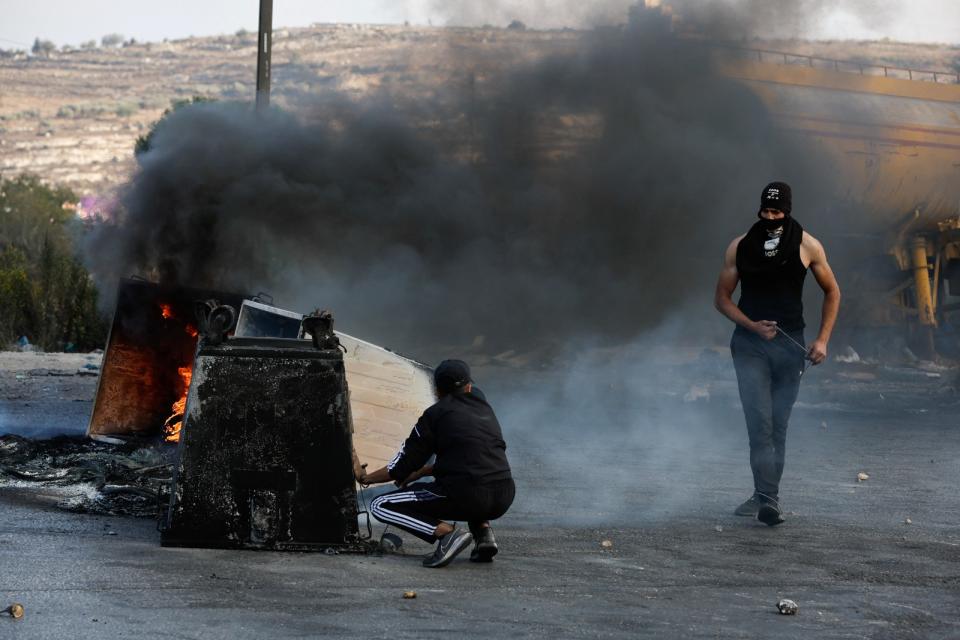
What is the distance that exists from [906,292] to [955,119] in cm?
365

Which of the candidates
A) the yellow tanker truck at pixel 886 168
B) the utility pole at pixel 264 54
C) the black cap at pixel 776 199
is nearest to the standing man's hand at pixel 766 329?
the black cap at pixel 776 199

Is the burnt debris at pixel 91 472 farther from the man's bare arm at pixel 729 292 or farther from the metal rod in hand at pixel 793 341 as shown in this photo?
the metal rod in hand at pixel 793 341

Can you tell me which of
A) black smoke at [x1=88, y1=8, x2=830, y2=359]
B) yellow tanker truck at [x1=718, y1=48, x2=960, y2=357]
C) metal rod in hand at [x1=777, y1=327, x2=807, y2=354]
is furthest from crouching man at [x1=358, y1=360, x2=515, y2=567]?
yellow tanker truck at [x1=718, y1=48, x2=960, y2=357]

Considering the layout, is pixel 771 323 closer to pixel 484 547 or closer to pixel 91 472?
pixel 484 547

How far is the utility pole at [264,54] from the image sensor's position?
1750cm

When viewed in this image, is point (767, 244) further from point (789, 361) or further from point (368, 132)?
point (368, 132)

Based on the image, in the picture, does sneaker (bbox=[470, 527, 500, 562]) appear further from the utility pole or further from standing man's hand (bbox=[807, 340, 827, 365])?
the utility pole

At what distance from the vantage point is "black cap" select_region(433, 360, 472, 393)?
5.57 metres

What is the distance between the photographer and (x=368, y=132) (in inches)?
610

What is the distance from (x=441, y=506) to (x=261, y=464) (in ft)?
2.65

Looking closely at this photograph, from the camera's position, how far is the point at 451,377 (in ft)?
18.3

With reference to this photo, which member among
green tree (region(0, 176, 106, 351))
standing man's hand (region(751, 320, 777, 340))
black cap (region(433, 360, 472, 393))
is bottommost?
green tree (region(0, 176, 106, 351))

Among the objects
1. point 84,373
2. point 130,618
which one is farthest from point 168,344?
point 84,373

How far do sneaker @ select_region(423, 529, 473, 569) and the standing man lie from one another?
6.29 ft
